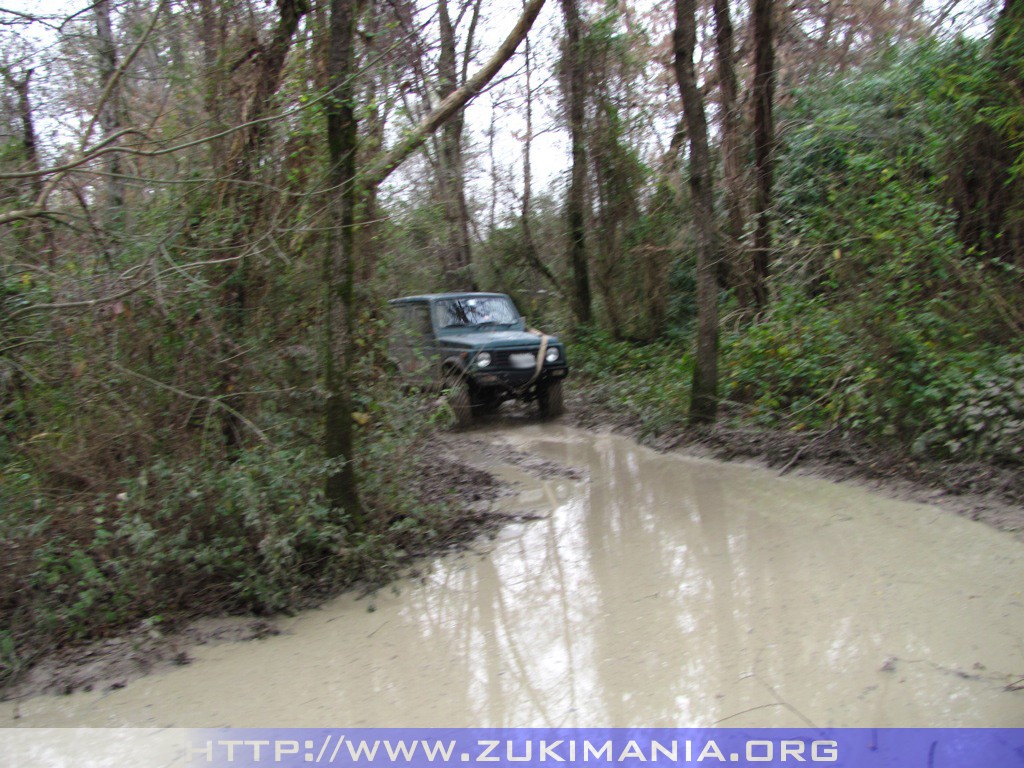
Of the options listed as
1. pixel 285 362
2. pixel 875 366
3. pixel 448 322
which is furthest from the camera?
pixel 448 322

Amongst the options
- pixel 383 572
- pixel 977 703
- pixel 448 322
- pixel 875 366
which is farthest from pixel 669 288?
pixel 977 703

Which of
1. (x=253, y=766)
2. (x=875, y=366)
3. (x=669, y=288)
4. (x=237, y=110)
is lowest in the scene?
(x=253, y=766)

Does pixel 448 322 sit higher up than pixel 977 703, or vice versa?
pixel 448 322

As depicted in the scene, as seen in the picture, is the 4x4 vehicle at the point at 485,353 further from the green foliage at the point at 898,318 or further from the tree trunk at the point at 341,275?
the tree trunk at the point at 341,275

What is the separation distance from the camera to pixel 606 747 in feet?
11.0

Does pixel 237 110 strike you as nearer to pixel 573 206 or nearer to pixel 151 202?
pixel 151 202

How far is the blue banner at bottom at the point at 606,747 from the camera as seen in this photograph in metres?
3.09

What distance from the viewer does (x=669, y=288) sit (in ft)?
51.7

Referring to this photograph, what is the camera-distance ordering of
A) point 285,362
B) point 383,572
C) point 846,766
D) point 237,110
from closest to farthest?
1. point 846,766
2. point 383,572
3. point 285,362
4. point 237,110

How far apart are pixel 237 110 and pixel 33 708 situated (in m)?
4.69

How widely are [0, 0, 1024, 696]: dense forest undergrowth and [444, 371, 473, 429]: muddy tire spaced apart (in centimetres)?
136

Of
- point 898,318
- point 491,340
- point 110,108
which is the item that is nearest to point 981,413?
point 898,318

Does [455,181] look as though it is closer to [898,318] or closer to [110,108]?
[110,108]

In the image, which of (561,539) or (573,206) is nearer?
(561,539)
